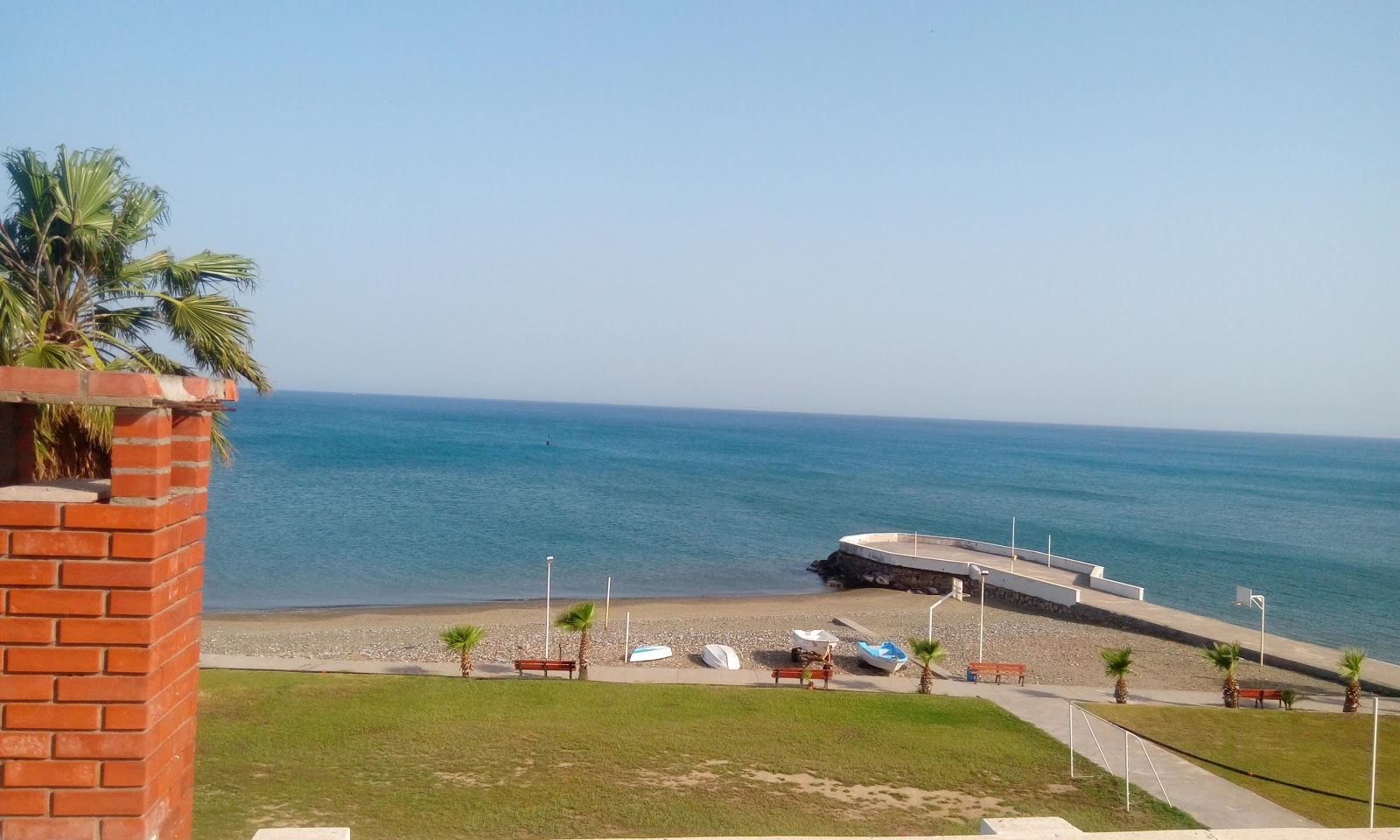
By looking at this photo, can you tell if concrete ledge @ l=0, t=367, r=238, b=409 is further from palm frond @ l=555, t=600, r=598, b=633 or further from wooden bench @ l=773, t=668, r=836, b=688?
wooden bench @ l=773, t=668, r=836, b=688

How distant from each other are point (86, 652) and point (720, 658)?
23.6 metres

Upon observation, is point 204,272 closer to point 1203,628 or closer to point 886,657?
point 886,657

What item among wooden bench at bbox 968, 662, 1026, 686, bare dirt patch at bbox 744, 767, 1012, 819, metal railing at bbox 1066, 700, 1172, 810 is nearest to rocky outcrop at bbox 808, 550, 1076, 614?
wooden bench at bbox 968, 662, 1026, 686

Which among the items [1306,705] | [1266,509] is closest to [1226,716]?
[1306,705]

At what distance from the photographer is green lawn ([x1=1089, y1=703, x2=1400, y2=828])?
548 inches

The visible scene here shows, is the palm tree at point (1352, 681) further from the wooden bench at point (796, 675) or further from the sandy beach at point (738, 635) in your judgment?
the wooden bench at point (796, 675)

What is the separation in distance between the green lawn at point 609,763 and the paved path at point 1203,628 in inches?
618

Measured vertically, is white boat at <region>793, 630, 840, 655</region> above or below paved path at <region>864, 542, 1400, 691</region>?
above

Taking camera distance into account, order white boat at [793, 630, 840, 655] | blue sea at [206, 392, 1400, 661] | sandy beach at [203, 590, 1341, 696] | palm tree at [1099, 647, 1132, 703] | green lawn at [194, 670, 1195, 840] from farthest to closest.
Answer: blue sea at [206, 392, 1400, 661] → sandy beach at [203, 590, 1341, 696] → white boat at [793, 630, 840, 655] → palm tree at [1099, 647, 1132, 703] → green lawn at [194, 670, 1195, 840]

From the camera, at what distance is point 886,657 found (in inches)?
1002

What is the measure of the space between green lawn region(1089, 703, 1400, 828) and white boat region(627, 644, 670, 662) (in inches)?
470

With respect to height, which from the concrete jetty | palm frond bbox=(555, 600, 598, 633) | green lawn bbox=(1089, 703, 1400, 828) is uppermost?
palm frond bbox=(555, 600, 598, 633)

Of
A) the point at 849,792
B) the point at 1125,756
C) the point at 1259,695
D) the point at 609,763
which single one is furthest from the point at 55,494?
the point at 1259,695

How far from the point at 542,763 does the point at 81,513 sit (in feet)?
39.8
